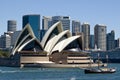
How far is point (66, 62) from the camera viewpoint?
13200cm

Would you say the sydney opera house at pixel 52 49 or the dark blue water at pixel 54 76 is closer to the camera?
the dark blue water at pixel 54 76

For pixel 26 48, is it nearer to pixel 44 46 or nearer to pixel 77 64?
pixel 44 46

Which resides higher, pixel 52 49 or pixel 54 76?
pixel 52 49

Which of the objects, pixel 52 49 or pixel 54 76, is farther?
pixel 52 49

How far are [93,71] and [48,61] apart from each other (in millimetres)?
48648

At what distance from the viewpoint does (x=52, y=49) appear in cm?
13250

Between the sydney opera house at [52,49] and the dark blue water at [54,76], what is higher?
the sydney opera house at [52,49]

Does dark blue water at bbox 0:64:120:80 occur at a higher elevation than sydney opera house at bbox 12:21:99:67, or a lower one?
lower

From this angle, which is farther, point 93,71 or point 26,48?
point 26,48

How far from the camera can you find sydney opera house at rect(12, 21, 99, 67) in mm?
129125

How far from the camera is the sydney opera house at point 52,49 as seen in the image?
12912cm

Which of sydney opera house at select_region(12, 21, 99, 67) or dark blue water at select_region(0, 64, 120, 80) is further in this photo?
sydney opera house at select_region(12, 21, 99, 67)

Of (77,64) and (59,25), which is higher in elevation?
(59,25)

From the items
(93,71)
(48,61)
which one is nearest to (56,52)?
(48,61)
